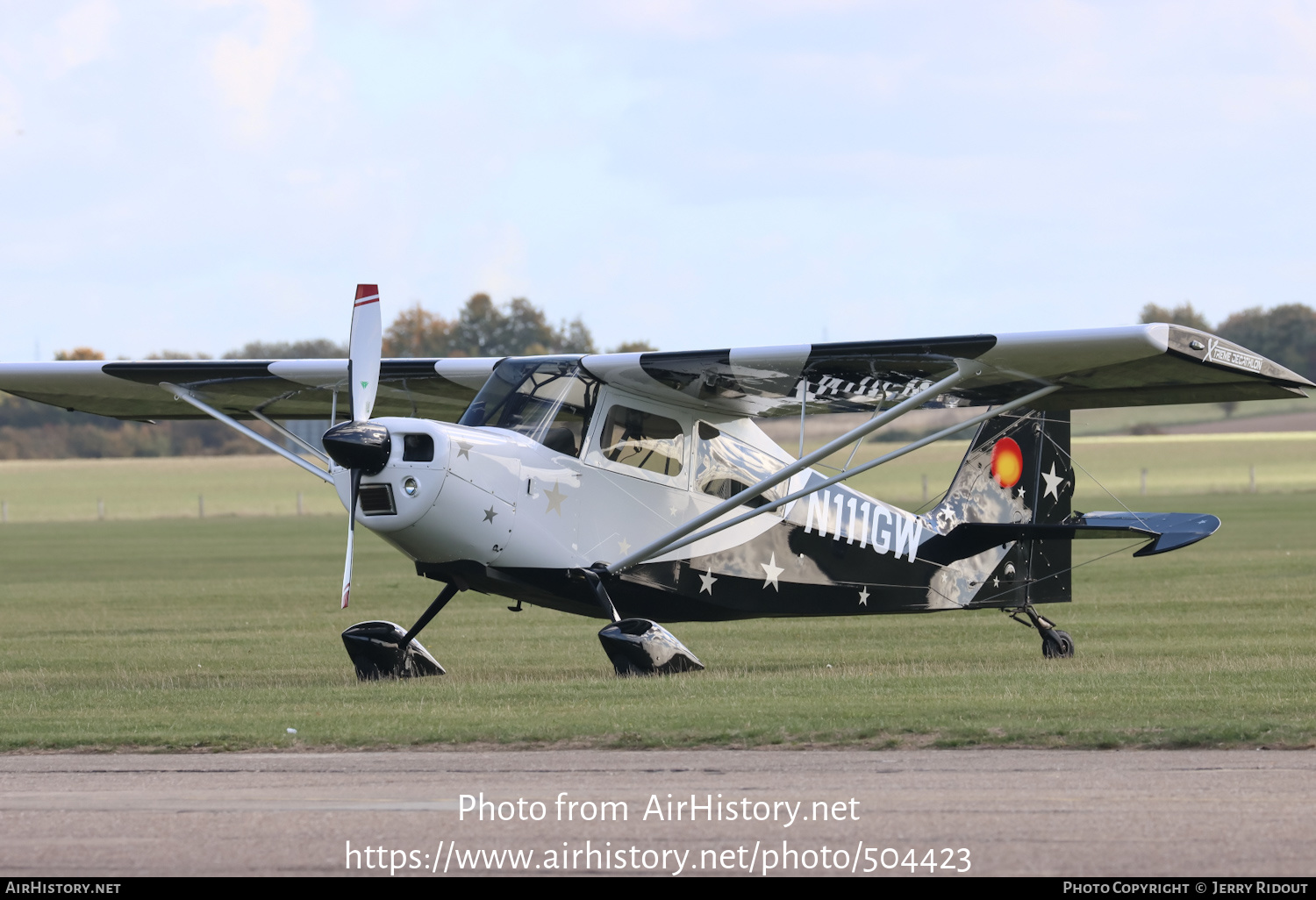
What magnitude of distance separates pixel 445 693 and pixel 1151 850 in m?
6.78

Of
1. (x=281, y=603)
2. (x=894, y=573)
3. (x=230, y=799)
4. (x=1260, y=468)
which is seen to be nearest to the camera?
(x=230, y=799)

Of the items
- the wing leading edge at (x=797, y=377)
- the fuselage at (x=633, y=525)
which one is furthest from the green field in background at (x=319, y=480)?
the wing leading edge at (x=797, y=377)

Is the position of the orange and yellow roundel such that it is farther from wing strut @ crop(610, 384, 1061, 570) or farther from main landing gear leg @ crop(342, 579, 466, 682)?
main landing gear leg @ crop(342, 579, 466, 682)

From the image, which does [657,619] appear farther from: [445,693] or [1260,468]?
[1260,468]

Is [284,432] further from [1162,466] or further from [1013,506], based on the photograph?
[1162,466]

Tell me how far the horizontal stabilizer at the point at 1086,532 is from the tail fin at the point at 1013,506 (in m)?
0.10

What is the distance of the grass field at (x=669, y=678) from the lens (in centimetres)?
928

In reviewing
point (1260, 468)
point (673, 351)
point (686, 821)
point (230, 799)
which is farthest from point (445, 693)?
point (1260, 468)

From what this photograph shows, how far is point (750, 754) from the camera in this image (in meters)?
8.47

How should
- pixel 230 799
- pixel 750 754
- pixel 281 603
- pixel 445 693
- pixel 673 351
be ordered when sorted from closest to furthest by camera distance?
1. pixel 230 799
2. pixel 750 754
3. pixel 445 693
4. pixel 673 351
5. pixel 281 603

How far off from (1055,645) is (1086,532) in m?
1.30

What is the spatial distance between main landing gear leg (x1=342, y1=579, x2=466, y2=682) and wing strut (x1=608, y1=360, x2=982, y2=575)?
1841mm

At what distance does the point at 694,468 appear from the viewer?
1368 centimetres

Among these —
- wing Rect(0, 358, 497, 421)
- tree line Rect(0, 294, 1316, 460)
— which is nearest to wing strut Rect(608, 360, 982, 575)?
wing Rect(0, 358, 497, 421)
